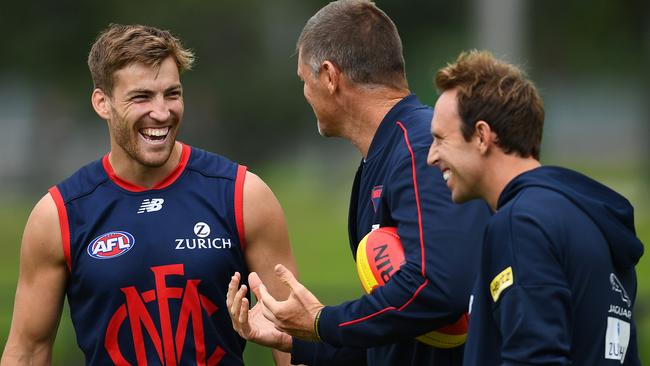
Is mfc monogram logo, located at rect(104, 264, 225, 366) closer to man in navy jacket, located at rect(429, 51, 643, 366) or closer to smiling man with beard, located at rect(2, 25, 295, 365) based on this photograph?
smiling man with beard, located at rect(2, 25, 295, 365)

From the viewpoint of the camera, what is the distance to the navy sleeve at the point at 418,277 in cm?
474

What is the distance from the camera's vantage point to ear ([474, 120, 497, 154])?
14.2 ft

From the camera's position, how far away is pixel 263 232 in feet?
18.9

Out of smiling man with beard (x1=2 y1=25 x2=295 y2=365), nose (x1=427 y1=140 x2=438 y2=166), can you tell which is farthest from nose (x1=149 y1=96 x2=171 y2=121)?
nose (x1=427 y1=140 x2=438 y2=166)

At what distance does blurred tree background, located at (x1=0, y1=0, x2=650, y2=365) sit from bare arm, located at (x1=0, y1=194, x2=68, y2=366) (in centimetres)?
1449

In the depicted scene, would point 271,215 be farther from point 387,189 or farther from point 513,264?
point 513,264

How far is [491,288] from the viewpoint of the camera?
419cm

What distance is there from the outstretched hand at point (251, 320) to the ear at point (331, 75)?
0.84 meters

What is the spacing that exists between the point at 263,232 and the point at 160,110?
706mm

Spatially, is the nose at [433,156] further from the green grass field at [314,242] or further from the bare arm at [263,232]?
the green grass field at [314,242]

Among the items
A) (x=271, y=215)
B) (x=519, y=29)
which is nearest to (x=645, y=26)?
(x=519, y=29)

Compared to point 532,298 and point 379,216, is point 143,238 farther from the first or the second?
point 532,298

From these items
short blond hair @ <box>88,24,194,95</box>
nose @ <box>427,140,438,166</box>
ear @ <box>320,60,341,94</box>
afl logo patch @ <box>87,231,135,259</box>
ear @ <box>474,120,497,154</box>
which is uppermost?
short blond hair @ <box>88,24,194,95</box>

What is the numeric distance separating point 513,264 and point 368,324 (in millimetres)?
946
